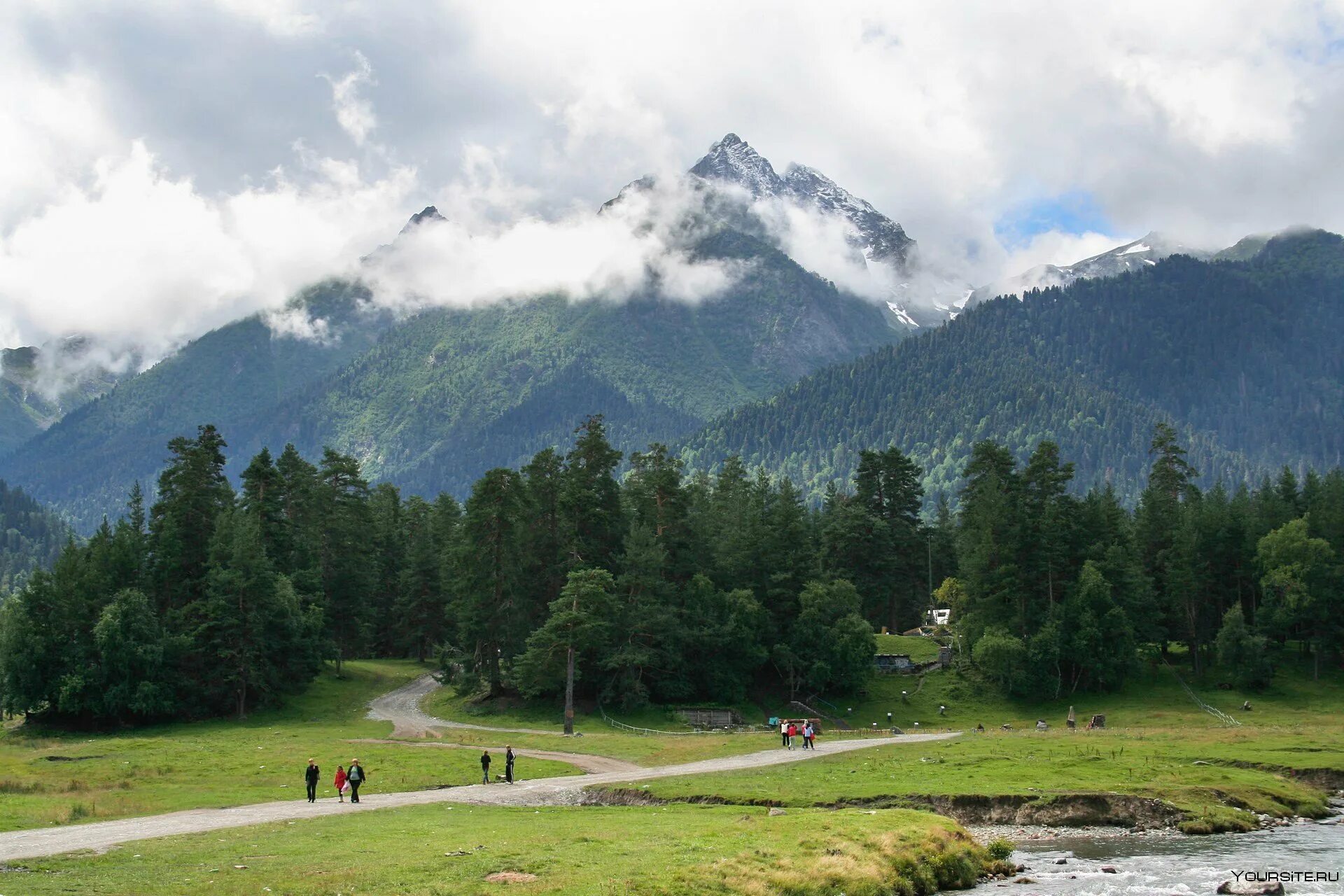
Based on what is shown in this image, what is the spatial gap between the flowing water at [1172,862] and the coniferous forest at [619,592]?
5142 centimetres

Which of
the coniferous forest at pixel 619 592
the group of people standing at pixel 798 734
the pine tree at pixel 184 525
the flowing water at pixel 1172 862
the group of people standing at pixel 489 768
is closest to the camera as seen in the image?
the flowing water at pixel 1172 862

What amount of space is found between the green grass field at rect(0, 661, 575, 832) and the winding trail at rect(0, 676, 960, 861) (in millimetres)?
2207

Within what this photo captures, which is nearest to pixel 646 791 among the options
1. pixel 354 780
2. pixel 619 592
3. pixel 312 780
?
pixel 354 780

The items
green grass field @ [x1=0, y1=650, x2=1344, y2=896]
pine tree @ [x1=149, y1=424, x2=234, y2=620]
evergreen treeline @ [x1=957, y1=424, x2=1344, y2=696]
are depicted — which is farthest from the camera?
evergreen treeline @ [x1=957, y1=424, x2=1344, y2=696]

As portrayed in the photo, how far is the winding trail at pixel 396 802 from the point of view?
34.9 m

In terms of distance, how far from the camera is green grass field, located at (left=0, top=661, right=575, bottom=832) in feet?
149

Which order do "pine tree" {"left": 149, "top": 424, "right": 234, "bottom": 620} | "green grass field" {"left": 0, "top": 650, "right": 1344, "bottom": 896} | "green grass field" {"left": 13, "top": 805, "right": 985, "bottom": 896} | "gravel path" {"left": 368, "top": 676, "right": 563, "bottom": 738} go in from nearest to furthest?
1. "green grass field" {"left": 13, "top": 805, "right": 985, "bottom": 896}
2. "green grass field" {"left": 0, "top": 650, "right": 1344, "bottom": 896}
3. "gravel path" {"left": 368, "top": 676, "right": 563, "bottom": 738}
4. "pine tree" {"left": 149, "top": 424, "right": 234, "bottom": 620}

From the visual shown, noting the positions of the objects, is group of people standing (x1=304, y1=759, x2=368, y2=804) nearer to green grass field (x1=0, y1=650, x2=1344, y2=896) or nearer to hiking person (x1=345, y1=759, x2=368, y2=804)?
hiking person (x1=345, y1=759, x2=368, y2=804)

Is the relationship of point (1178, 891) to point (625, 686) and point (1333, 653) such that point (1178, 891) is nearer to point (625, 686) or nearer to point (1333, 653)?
point (625, 686)

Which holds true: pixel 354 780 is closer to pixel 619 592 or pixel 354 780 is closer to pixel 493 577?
pixel 619 592

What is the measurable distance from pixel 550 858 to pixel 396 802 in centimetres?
1895

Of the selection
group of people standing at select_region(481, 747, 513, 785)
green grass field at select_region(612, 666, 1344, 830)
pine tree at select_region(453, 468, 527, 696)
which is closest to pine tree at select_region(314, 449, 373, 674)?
pine tree at select_region(453, 468, 527, 696)

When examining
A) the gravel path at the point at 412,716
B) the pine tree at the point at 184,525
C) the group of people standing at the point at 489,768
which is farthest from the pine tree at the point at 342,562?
the group of people standing at the point at 489,768

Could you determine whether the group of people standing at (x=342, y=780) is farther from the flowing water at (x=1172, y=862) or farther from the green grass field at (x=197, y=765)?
the flowing water at (x=1172, y=862)
